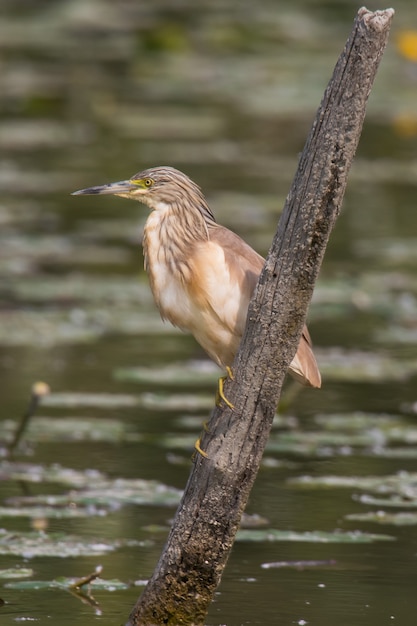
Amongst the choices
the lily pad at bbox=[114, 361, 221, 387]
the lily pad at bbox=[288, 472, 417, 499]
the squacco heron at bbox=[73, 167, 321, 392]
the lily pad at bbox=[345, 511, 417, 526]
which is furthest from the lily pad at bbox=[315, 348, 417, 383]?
the squacco heron at bbox=[73, 167, 321, 392]

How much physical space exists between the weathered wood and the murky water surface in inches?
8.8

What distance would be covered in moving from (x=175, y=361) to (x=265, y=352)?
11.2ft

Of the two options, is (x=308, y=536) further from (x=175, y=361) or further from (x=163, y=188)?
(x=175, y=361)

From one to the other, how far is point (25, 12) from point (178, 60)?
3.51 m

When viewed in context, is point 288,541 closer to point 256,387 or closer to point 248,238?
point 256,387

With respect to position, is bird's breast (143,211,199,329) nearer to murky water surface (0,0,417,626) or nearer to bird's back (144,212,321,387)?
bird's back (144,212,321,387)

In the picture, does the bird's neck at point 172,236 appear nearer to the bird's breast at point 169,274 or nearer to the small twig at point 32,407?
the bird's breast at point 169,274

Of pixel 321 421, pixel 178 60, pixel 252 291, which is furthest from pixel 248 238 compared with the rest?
pixel 178 60

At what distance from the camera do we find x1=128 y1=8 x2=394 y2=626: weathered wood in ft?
13.4

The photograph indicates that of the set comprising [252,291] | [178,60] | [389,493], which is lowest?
[389,493]

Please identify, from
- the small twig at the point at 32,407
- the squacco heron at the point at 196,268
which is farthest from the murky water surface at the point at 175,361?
the squacco heron at the point at 196,268

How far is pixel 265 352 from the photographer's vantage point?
4.29 metres

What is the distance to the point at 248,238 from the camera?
32.6 feet

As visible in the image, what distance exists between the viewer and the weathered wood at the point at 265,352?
13.4 feet
